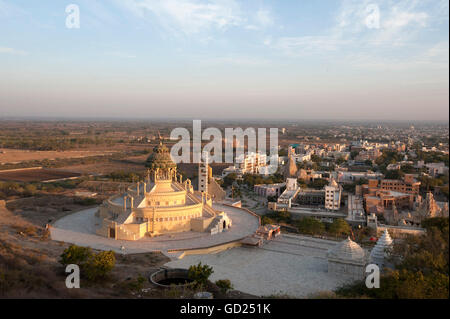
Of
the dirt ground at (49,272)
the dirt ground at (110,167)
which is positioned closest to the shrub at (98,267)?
the dirt ground at (49,272)

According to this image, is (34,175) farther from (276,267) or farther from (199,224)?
(276,267)

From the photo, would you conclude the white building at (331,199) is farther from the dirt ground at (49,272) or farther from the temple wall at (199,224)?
the dirt ground at (49,272)

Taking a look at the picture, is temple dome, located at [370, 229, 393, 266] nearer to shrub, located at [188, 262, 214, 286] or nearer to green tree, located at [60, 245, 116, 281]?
shrub, located at [188, 262, 214, 286]

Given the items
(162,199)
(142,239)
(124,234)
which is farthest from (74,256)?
(162,199)

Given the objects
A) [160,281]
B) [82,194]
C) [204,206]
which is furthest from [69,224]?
[82,194]

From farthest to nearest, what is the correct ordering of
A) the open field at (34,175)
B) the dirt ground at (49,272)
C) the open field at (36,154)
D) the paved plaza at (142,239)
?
the open field at (36,154), the open field at (34,175), the paved plaza at (142,239), the dirt ground at (49,272)

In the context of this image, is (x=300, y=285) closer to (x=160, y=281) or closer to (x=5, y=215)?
(x=160, y=281)
